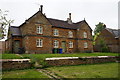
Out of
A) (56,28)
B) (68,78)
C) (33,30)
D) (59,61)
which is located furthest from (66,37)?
(68,78)

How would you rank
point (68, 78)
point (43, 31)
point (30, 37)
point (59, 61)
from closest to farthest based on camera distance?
point (68, 78) < point (59, 61) < point (30, 37) < point (43, 31)

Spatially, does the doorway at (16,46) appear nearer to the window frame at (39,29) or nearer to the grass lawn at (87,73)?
the window frame at (39,29)

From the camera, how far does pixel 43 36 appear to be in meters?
22.7

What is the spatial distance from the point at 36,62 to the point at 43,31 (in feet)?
37.5

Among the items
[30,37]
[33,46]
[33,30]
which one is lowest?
[33,46]

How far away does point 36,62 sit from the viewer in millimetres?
12211

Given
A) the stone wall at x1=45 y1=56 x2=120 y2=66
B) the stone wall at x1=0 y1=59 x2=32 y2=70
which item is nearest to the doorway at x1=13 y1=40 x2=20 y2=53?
the stone wall at x1=0 y1=59 x2=32 y2=70

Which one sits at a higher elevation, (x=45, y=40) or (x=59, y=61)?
(x=45, y=40)

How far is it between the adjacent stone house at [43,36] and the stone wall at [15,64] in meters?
9.24

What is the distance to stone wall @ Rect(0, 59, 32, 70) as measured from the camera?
34.7 feet

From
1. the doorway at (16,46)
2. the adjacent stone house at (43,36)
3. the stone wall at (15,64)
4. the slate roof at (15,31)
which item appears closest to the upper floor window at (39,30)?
the adjacent stone house at (43,36)

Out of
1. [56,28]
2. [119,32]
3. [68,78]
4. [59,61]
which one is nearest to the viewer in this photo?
[68,78]

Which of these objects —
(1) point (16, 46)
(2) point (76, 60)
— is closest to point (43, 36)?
(1) point (16, 46)

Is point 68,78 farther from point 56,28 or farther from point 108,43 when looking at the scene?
point 108,43
